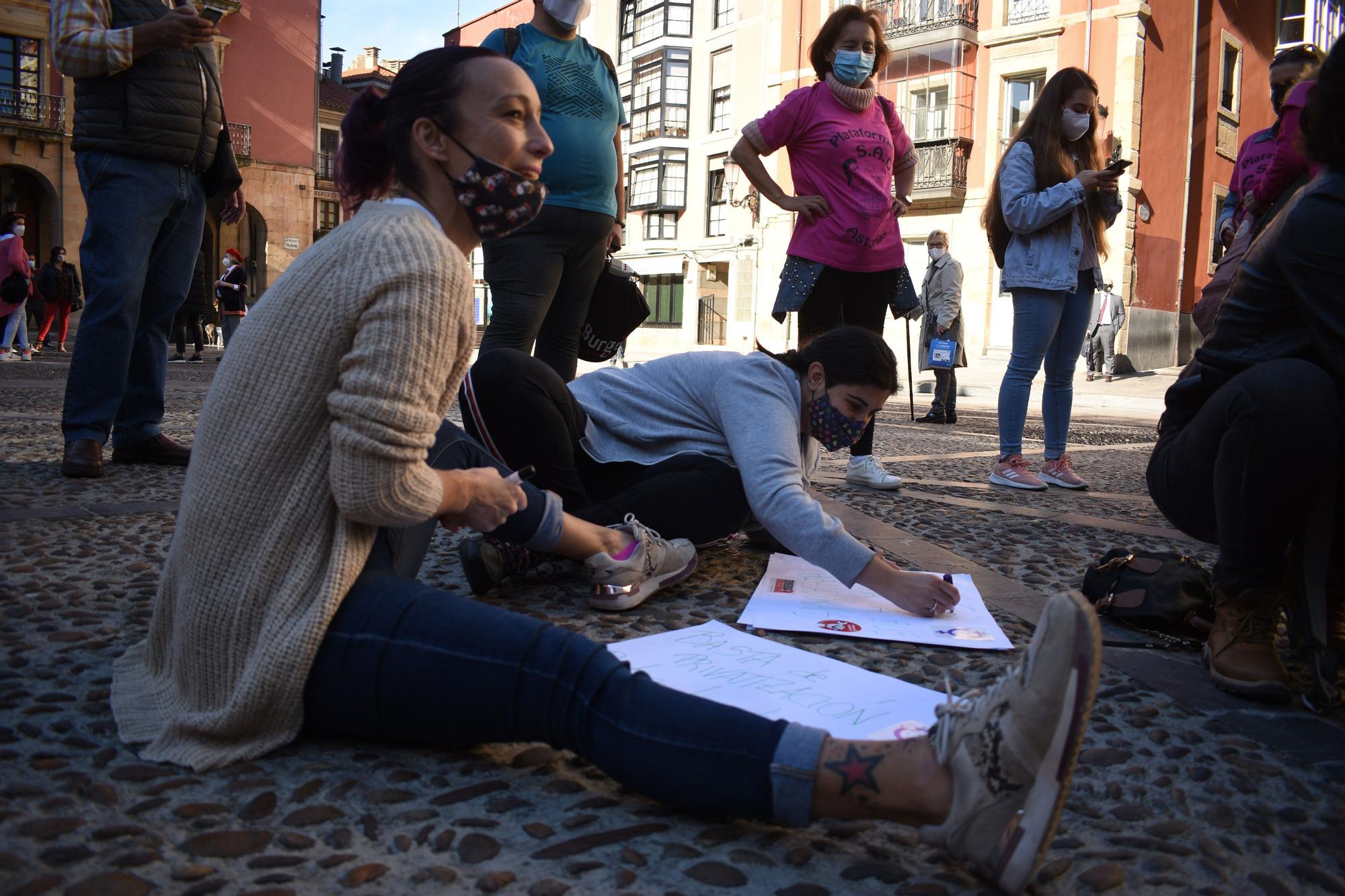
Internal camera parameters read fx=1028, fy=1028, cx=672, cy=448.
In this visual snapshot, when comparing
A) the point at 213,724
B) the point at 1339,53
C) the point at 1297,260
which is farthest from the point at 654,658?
the point at 1339,53

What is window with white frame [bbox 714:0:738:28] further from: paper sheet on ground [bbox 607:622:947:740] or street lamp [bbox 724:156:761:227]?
paper sheet on ground [bbox 607:622:947:740]

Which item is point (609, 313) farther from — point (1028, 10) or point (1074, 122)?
point (1028, 10)

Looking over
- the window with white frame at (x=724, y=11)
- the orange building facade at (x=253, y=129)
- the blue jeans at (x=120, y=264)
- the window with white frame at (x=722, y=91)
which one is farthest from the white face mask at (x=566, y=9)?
the window with white frame at (x=724, y=11)

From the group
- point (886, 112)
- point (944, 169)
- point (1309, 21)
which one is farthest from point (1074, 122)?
point (1309, 21)

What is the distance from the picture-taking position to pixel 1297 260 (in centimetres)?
196

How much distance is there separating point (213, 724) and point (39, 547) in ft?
5.21

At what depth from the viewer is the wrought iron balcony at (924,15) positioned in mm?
20547

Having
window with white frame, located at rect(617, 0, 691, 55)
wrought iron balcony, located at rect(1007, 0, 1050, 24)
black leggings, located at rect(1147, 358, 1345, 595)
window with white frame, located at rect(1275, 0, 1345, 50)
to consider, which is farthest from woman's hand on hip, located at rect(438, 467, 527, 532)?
window with white frame, located at rect(617, 0, 691, 55)

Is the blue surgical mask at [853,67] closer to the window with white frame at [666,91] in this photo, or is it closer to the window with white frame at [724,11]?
the window with white frame at [724,11]

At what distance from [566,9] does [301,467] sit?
109 inches

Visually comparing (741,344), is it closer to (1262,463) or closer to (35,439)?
(35,439)

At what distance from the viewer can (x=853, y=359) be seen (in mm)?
2582

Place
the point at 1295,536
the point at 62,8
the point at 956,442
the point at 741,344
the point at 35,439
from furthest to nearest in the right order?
the point at 741,344
the point at 956,442
the point at 35,439
the point at 62,8
the point at 1295,536

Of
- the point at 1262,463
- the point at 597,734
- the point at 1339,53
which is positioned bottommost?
the point at 597,734
